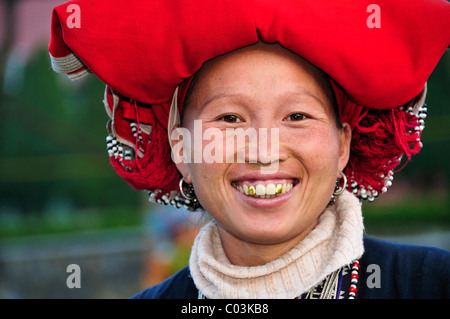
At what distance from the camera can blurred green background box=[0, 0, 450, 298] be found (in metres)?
9.93

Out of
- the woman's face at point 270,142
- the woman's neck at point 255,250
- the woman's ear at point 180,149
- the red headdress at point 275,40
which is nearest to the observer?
the red headdress at point 275,40

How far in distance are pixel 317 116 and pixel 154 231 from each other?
6.72 meters

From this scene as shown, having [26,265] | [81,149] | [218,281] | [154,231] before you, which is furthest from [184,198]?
[81,149]

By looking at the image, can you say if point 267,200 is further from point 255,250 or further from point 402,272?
point 402,272

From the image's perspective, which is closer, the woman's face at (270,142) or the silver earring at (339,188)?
the woman's face at (270,142)

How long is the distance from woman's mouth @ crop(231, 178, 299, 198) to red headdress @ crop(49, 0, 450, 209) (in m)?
0.41

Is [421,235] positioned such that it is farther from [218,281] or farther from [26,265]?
[218,281]

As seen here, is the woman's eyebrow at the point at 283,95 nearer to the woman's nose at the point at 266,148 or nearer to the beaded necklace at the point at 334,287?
the woman's nose at the point at 266,148

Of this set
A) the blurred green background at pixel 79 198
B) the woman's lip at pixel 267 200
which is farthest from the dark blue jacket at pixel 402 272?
the blurred green background at pixel 79 198

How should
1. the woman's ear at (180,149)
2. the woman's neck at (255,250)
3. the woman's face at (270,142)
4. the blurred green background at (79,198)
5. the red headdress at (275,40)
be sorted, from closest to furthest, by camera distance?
the red headdress at (275,40)
the woman's face at (270,142)
the woman's neck at (255,250)
the woman's ear at (180,149)
the blurred green background at (79,198)

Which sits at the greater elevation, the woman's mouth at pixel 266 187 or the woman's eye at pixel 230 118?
the woman's eye at pixel 230 118

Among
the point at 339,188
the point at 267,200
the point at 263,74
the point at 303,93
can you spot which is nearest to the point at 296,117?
the point at 303,93

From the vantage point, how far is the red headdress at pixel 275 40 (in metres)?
1.82

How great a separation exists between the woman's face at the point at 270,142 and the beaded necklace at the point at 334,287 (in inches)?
8.3
